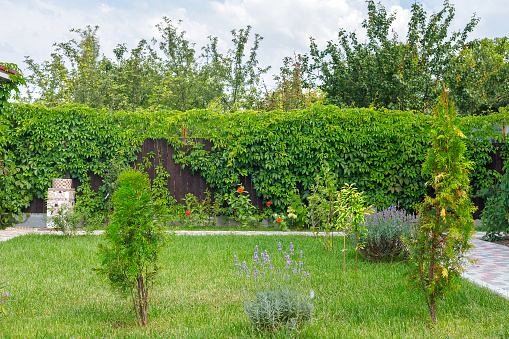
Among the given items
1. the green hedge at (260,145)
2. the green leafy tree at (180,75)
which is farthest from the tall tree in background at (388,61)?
the green leafy tree at (180,75)

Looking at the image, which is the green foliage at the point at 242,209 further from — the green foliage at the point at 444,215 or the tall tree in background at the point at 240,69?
the tall tree in background at the point at 240,69

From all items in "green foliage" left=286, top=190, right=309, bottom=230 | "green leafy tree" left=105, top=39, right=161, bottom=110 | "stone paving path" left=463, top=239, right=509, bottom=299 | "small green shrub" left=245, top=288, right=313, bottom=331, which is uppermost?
"green leafy tree" left=105, top=39, right=161, bottom=110

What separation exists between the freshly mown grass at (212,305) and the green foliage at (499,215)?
333 centimetres

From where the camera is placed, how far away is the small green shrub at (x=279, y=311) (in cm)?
281

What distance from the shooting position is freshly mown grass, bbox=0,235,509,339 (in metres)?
2.86

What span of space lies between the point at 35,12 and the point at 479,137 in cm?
1102

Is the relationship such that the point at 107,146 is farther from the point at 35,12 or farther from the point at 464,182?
the point at 464,182

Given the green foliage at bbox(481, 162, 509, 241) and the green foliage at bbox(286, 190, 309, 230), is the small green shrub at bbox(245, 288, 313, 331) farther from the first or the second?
the green foliage at bbox(481, 162, 509, 241)

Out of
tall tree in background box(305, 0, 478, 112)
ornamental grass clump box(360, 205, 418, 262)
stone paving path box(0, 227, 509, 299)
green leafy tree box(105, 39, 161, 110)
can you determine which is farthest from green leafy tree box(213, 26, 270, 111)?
ornamental grass clump box(360, 205, 418, 262)

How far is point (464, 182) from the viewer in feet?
9.25

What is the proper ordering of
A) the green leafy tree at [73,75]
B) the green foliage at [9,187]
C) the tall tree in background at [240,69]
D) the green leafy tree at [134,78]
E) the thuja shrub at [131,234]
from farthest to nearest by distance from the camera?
the tall tree in background at [240,69] → the green leafy tree at [134,78] → the green leafy tree at [73,75] → the green foliage at [9,187] → the thuja shrub at [131,234]

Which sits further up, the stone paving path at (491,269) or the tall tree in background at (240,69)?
the tall tree in background at (240,69)

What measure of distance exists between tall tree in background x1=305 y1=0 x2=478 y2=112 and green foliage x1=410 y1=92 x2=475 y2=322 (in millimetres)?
10902

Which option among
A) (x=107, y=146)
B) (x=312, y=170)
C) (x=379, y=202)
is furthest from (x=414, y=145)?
(x=107, y=146)
